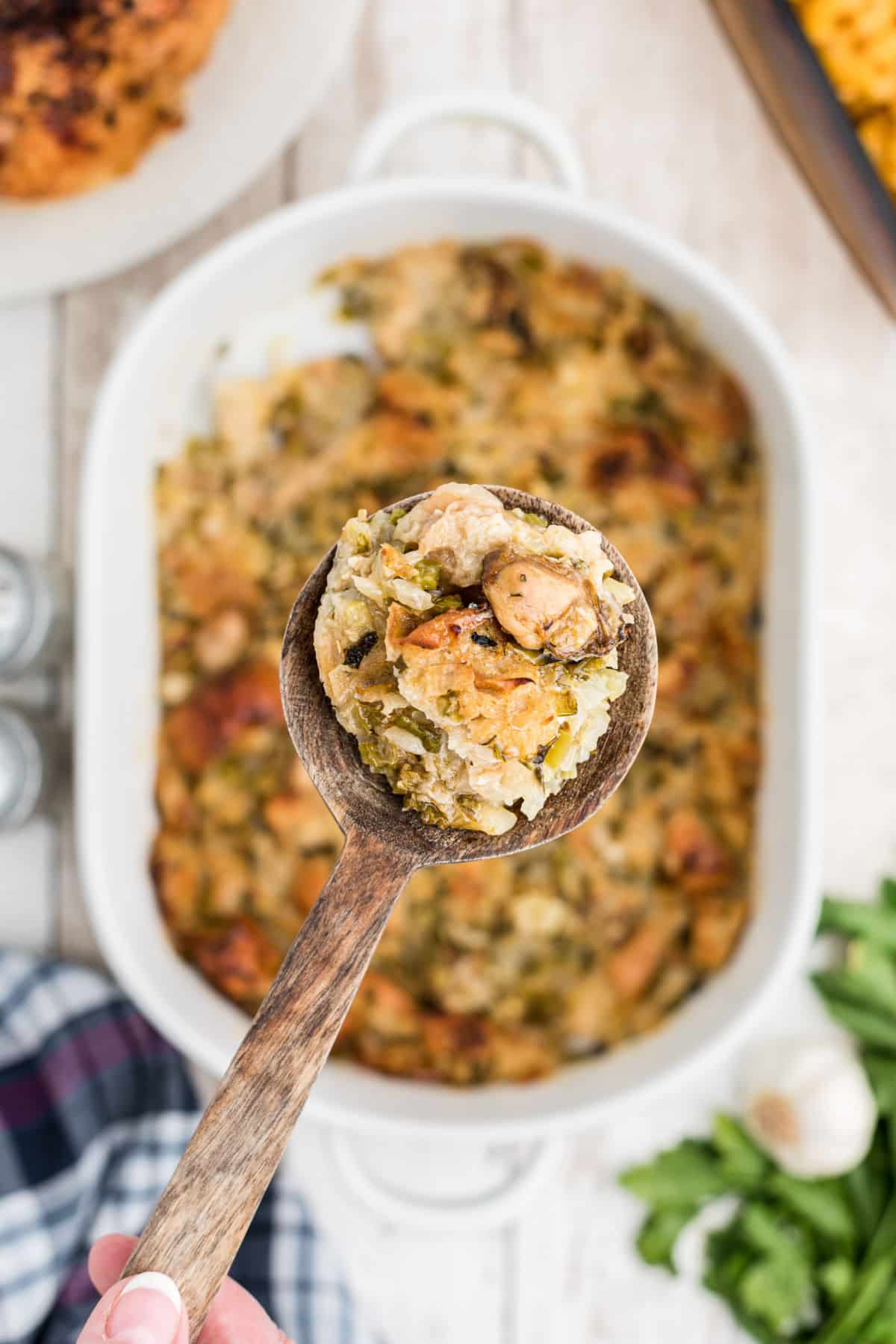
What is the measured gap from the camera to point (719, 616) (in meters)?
2.11

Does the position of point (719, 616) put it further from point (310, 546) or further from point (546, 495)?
point (310, 546)

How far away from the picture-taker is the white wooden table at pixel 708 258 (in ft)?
7.02

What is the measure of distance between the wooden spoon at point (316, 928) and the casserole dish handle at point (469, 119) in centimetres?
94

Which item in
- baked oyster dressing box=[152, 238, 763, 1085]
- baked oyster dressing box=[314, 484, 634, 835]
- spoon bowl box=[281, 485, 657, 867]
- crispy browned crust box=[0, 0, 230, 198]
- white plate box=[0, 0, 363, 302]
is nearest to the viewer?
baked oyster dressing box=[314, 484, 634, 835]

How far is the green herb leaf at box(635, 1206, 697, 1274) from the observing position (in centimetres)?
215

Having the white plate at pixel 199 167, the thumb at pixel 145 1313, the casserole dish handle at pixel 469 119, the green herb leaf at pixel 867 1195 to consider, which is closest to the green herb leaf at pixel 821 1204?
the green herb leaf at pixel 867 1195

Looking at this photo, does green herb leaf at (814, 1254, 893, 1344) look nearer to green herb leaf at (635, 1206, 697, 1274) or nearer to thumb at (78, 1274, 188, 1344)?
green herb leaf at (635, 1206, 697, 1274)

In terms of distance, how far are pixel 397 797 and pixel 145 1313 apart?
0.49m

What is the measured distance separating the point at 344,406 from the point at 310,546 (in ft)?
0.82

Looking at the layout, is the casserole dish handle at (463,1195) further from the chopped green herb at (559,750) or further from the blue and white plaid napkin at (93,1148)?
the chopped green herb at (559,750)

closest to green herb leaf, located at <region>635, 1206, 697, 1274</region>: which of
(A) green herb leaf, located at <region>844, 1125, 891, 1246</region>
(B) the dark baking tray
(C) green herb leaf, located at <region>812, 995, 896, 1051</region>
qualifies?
(A) green herb leaf, located at <region>844, 1125, 891, 1246</region>

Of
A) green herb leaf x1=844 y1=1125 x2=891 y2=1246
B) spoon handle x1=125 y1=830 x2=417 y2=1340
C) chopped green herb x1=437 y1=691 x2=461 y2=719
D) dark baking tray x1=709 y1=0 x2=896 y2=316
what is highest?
dark baking tray x1=709 y1=0 x2=896 y2=316

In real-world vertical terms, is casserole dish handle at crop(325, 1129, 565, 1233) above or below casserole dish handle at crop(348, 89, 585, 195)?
below

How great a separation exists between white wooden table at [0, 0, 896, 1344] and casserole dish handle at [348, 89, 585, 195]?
0.24 meters
